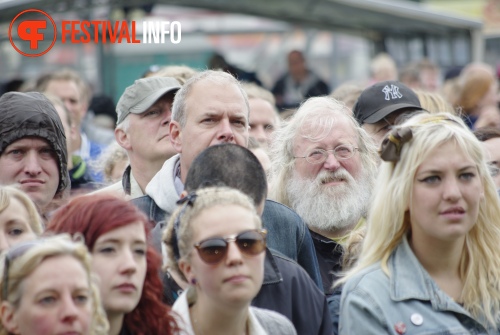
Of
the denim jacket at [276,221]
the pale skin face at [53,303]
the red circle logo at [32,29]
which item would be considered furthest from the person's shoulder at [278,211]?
the red circle logo at [32,29]

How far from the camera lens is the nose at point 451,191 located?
15.0ft

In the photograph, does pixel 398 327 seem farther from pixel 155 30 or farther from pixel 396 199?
pixel 155 30

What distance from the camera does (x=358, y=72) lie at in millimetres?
16906

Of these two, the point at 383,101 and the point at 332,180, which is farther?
the point at 383,101

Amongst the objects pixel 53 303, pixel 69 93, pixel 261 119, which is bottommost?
pixel 53 303

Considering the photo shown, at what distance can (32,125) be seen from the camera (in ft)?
19.0

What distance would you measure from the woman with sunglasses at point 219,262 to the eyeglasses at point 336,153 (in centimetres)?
182

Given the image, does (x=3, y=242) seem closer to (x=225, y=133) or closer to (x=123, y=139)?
(x=225, y=133)

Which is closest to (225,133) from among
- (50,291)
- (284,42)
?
(50,291)

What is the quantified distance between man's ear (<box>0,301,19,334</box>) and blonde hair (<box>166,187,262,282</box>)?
30.0 inches

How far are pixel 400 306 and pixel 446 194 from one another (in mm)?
516

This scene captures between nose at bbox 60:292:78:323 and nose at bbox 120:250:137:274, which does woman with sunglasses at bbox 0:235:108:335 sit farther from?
nose at bbox 120:250:137:274

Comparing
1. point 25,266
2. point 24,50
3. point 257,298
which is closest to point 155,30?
point 24,50

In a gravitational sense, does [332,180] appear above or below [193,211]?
below
